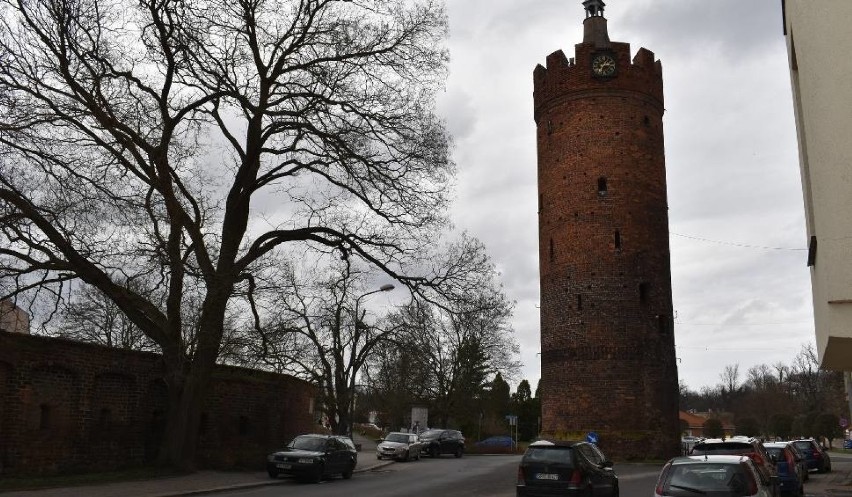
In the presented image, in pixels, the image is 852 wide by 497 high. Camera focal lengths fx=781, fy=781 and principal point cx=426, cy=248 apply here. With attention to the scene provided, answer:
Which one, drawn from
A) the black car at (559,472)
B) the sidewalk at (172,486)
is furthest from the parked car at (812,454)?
the sidewalk at (172,486)

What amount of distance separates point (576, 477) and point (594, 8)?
2965cm

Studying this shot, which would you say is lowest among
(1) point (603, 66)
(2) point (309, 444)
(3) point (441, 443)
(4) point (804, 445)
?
(3) point (441, 443)

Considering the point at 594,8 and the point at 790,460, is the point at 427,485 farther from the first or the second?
the point at 594,8

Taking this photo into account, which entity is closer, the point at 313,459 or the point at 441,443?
the point at 313,459

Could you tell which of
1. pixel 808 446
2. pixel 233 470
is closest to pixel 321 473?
pixel 233 470

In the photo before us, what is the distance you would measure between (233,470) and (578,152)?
69.6 ft

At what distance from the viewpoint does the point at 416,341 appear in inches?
1108

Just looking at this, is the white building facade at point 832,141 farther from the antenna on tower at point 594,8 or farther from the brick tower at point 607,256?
the antenna on tower at point 594,8

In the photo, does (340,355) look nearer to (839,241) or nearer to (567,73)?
(567,73)

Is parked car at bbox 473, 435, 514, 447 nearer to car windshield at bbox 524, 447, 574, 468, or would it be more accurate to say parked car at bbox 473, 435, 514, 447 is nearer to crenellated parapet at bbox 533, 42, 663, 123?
crenellated parapet at bbox 533, 42, 663, 123

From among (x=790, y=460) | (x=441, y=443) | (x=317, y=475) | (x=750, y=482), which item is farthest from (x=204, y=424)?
(x=441, y=443)

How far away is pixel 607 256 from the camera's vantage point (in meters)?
34.8

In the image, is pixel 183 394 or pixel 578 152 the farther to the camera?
pixel 578 152

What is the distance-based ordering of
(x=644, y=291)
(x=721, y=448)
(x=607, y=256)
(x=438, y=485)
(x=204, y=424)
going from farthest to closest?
(x=644, y=291) → (x=607, y=256) → (x=204, y=424) → (x=438, y=485) → (x=721, y=448)
